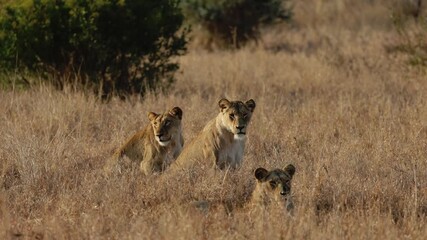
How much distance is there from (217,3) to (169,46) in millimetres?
8524

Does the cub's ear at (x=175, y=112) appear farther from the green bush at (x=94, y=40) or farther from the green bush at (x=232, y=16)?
the green bush at (x=232, y=16)

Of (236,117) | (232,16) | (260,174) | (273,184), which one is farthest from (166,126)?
(232,16)

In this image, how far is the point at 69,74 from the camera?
13.5 m

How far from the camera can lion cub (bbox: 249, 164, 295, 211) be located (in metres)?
6.75

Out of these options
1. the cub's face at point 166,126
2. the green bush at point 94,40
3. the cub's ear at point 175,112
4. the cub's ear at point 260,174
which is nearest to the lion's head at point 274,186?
the cub's ear at point 260,174

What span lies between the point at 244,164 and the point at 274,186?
1.96 meters

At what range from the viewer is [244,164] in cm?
879

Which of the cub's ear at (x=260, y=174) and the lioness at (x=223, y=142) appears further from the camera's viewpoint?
the lioness at (x=223, y=142)

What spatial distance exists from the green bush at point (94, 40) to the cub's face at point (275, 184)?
260 inches

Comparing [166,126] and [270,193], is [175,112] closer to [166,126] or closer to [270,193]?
[166,126]

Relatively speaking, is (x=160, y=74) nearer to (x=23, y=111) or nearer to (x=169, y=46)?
(x=169, y=46)

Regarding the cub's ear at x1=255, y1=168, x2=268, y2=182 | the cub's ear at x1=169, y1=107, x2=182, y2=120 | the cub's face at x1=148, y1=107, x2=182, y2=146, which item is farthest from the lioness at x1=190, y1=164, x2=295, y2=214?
the cub's ear at x1=169, y1=107, x2=182, y2=120

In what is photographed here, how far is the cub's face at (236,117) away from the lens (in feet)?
26.8

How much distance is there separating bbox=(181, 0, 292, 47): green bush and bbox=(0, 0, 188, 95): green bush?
827 cm
